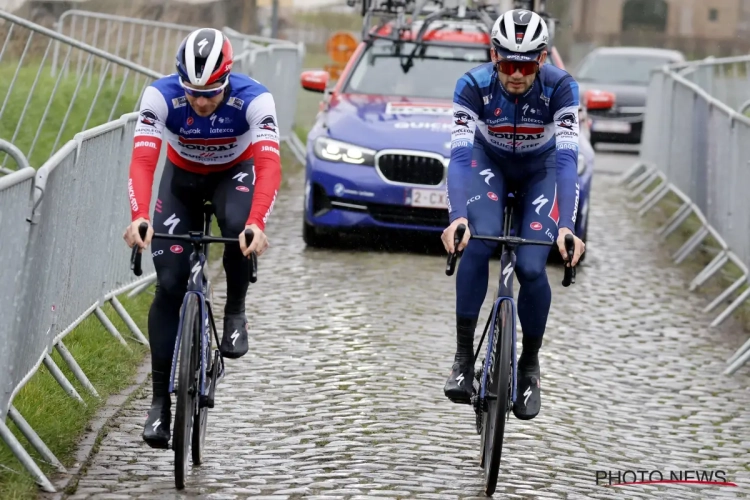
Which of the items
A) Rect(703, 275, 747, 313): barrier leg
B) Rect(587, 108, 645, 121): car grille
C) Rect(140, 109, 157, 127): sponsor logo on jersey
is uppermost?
Rect(140, 109, 157, 127): sponsor logo on jersey

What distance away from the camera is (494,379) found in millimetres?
7059

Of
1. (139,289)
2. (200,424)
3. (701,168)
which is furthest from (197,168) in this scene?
(701,168)

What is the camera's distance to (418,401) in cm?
866

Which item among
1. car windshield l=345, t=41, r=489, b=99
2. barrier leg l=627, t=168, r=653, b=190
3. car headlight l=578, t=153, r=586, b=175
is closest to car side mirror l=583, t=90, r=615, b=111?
car windshield l=345, t=41, r=489, b=99

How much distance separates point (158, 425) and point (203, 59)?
1.59m

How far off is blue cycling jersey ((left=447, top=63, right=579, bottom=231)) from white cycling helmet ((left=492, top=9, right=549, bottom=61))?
281 millimetres

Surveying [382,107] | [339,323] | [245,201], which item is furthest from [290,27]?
[245,201]

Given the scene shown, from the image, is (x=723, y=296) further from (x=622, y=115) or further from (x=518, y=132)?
(x=622, y=115)

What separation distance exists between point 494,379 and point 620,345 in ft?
12.9

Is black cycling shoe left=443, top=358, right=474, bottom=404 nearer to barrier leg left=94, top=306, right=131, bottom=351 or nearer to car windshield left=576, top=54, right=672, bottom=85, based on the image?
barrier leg left=94, top=306, right=131, bottom=351

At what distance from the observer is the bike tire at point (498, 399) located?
22.1 feet

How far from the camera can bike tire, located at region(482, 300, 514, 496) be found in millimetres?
6730

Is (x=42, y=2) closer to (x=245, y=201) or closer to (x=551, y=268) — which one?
(x=551, y=268)

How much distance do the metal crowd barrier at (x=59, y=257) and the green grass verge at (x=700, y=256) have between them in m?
4.50
